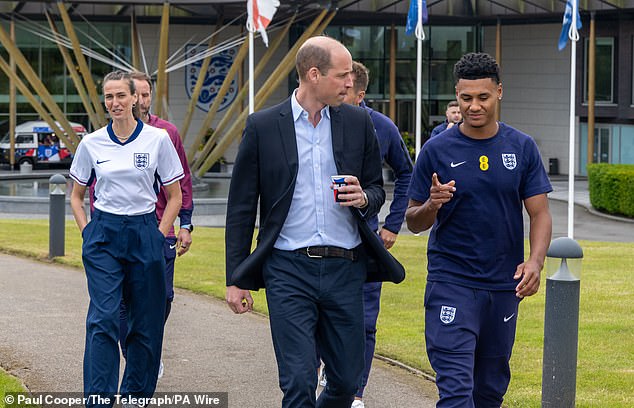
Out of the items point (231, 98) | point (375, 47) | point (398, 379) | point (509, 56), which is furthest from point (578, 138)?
point (398, 379)

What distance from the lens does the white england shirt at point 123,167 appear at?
619cm

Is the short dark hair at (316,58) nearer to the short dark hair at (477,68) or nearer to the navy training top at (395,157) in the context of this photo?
the short dark hair at (477,68)

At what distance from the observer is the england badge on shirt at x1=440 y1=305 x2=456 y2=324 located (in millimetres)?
5277

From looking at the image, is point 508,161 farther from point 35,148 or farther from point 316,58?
point 35,148

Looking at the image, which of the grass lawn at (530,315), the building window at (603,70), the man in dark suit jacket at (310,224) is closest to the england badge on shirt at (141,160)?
the man in dark suit jacket at (310,224)

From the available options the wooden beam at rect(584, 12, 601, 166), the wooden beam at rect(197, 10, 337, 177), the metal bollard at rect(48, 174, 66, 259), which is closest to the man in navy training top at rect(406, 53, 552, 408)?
the metal bollard at rect(48, 174, 66, 259)

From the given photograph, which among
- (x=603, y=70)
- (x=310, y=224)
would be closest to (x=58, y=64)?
(x=603, y=70)

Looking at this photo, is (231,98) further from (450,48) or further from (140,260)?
(140,260)

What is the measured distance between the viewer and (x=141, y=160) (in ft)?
20.5

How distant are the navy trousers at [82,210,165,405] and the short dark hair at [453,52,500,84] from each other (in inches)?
75.8

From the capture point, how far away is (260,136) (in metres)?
5.27

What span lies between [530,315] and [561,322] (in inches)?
162

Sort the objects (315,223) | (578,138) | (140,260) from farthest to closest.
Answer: (578,138), (140,260), (315,223)

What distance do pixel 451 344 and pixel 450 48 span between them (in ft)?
136
